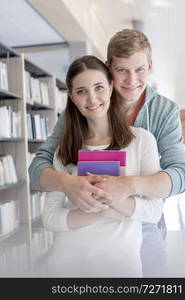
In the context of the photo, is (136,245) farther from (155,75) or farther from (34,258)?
(155,75)

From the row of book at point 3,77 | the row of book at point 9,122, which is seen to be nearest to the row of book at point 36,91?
the row of book at point 9,122

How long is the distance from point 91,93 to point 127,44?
0.21m

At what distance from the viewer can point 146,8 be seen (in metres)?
4.50

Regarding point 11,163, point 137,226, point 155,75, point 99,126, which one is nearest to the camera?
point 137,226

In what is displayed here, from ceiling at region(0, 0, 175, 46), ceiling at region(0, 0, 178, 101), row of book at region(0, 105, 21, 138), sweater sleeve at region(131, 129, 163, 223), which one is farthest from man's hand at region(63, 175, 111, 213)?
ceiling at region(0, 0, 175, 46)

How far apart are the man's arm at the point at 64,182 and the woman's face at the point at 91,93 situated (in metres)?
0.21

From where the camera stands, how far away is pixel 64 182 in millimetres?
913

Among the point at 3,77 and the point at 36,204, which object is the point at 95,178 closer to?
the point at 3,77

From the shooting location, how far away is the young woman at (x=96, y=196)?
2.67ft

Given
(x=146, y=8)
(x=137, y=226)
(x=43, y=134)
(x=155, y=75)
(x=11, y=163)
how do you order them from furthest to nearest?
(x=155, y=75)
(x=146, y=8)
(x=43, y=134)
(x=11, y=163)
(x=137, y=226)

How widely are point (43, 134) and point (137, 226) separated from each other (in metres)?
3.31

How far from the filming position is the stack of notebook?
877 millimetres

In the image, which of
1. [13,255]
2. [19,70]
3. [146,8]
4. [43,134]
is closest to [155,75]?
[146,8]

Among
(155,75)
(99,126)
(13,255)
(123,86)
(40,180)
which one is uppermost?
(155,75)
